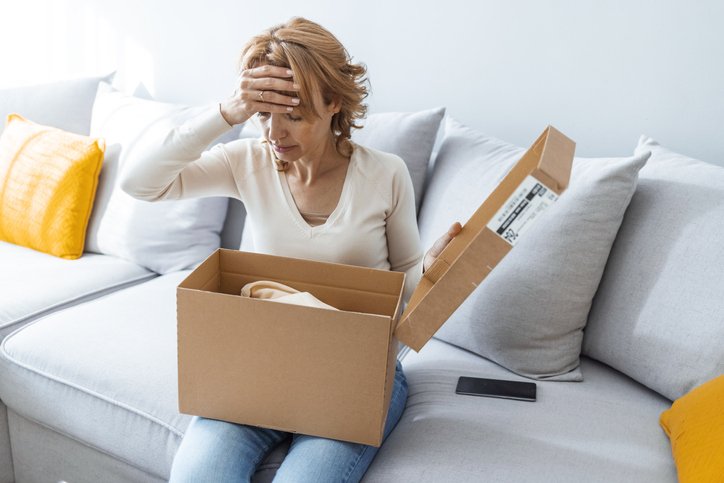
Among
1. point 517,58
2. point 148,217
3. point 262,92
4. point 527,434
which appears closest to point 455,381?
point 527,434

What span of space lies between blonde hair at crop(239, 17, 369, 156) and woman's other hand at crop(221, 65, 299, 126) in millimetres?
29

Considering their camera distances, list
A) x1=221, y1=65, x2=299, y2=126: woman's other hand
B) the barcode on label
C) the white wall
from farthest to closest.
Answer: the white wall
x1=221, y1=65, x2=299, y2=126: woman's other hand
the barcode on label

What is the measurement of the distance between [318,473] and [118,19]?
202cm

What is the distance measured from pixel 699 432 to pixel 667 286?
33 centimetres

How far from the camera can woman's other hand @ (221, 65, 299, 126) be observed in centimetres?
136

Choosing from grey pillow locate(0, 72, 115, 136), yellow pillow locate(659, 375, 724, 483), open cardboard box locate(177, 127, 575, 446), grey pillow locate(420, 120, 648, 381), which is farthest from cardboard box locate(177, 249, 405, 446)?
grey pillow locate(0, 72, 115, 136)

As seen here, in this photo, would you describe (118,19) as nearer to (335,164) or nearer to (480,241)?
(335,164)

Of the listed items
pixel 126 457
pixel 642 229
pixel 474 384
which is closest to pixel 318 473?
pixel 474 384

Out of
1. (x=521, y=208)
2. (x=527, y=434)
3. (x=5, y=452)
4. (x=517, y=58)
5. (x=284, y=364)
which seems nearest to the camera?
(x=521, y=208)

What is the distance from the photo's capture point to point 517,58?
199 centimetres

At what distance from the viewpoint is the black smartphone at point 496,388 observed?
58.7 inches

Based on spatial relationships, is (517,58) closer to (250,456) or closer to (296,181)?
(296,181)

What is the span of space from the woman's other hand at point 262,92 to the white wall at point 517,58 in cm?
83

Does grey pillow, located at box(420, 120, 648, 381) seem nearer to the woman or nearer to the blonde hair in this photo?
the woman
